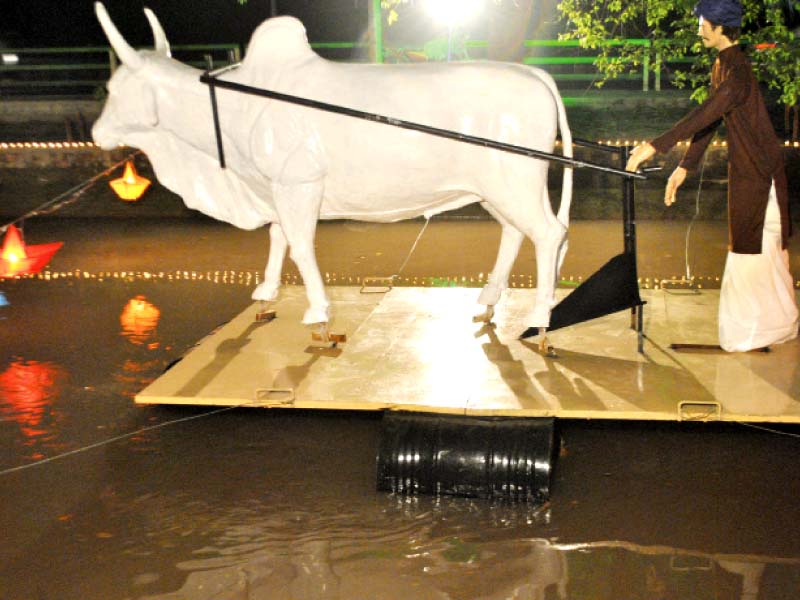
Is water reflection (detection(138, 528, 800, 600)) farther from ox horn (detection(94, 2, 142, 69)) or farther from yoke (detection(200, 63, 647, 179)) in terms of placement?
ox horn (detection(94, 2, 142, 69))

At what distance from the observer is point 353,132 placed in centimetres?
549

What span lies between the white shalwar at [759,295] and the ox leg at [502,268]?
1426 millimetres

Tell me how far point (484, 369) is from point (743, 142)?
→ 206cm

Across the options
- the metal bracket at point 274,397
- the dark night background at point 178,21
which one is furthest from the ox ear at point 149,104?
the dark night background at point 178,21

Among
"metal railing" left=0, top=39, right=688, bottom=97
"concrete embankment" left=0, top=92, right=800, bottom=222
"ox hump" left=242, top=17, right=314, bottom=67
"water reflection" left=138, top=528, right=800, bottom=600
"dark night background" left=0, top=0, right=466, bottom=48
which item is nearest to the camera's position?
"water reflection" left=138, top=528, right=800, bottom=600

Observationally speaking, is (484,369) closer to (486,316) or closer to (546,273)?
(546,273)

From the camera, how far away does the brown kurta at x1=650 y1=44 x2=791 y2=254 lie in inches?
211

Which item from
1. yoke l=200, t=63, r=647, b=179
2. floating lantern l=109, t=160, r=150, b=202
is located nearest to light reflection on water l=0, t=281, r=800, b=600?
yoke l=200, t=63, r=647, b=179

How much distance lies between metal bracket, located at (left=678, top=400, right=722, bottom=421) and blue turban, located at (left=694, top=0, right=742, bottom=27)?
2.25 m

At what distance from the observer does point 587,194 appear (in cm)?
1434

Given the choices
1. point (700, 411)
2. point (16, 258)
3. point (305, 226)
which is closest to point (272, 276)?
point (305, 226)

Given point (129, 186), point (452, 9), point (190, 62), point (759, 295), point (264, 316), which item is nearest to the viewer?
point (759, 295)

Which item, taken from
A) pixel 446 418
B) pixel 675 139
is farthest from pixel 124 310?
pixel 675 139

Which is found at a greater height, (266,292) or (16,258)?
(16,258)
